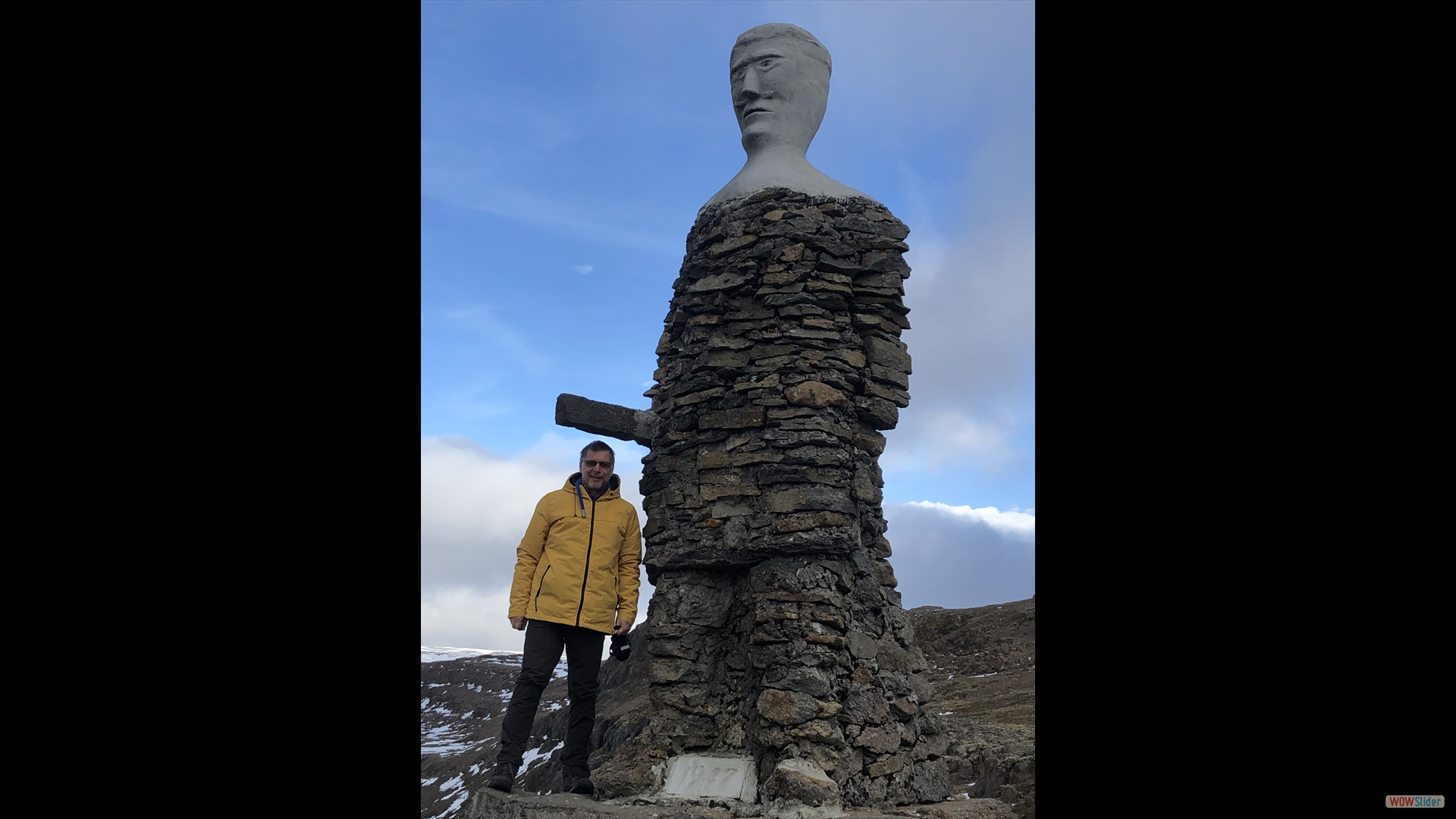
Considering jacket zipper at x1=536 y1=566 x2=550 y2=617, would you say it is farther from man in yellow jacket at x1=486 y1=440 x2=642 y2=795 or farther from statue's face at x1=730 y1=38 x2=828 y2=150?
statue's face at x1=730 y1=38 x2=828 y2=150

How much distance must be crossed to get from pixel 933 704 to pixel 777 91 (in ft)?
19.4

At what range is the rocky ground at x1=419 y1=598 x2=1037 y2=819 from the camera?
23.2 ft

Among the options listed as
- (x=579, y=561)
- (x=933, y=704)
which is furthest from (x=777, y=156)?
(x=933, y=704)

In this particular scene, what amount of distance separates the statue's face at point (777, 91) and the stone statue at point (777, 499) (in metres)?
0.02

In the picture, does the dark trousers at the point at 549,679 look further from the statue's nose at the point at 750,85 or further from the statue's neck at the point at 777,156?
the statue's nose at the point at 750,85

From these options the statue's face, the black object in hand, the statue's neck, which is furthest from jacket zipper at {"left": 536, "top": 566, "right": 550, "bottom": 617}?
the statue's face

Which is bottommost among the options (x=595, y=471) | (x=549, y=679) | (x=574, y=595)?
(x=549, y=679)

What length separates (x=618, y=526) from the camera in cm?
651

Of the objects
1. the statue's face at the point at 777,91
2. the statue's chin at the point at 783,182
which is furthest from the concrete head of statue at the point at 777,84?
the statue's chin at the point at 783,182

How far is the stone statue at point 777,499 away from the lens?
638cm

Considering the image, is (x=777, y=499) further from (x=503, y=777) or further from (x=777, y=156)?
(x=777, y=156)

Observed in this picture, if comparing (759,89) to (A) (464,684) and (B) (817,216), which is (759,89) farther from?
(A) (464,684)

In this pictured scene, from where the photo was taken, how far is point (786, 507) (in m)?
6.73
